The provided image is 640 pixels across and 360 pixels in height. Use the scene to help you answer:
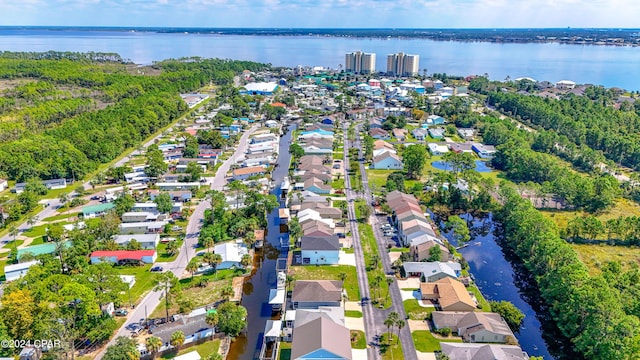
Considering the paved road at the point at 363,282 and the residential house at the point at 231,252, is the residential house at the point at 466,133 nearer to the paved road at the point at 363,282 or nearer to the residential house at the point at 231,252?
the paved road at the point at 363,282

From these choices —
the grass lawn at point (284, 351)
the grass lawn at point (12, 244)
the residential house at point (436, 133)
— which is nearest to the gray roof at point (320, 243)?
the grass lawn at point (284, 351)

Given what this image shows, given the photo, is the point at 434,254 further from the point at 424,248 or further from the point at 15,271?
the point at 15,271

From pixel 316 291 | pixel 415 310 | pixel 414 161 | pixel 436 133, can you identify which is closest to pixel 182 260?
pixel 316 291

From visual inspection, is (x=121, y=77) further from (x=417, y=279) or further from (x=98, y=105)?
(x=417, y=279)

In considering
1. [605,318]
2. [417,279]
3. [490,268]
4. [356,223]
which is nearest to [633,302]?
[605,318]

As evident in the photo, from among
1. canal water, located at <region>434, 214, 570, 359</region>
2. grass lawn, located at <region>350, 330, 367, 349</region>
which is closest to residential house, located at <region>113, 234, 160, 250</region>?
grass lawn, located at <region>350, 330, 367, 349</region>

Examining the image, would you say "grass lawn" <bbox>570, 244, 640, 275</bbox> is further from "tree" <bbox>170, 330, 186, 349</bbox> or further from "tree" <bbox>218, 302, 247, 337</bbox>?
"tree" <bbox>170, 330, 186, 349</bbox>
